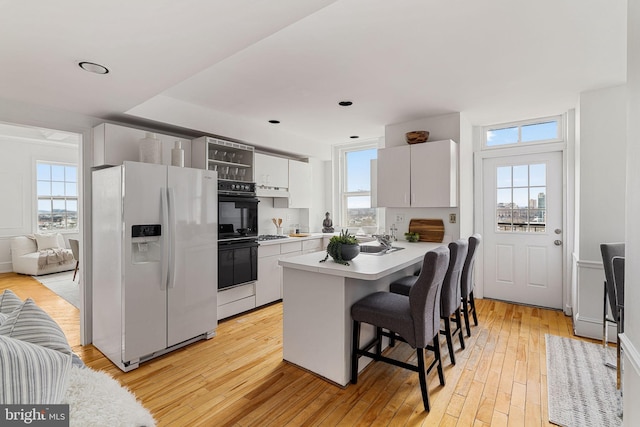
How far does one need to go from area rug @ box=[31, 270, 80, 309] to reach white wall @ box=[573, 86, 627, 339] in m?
6.02

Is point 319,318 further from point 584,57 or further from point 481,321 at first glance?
point 584,57

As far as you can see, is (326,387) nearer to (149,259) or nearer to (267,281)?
(149,259)

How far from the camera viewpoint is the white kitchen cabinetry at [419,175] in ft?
11.8

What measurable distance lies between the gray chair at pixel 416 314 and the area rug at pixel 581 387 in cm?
77

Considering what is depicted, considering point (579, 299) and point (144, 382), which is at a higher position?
point (579, 299)

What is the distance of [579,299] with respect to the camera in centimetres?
314

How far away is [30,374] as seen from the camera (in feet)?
2.91

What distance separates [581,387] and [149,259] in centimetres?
354

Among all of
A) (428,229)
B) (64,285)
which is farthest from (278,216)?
(64,285)

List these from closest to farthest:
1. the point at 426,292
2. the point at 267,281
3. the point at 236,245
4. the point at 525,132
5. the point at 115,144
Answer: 1. the point at 426,292
2. the point at 115,144
3. the point at 236,245
4. the point at 525,132
5. the point at 267,281

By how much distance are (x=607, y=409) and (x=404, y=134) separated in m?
3.25

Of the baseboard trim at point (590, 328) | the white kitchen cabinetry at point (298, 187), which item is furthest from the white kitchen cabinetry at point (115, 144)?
the baseboard trim at point (590, 328)

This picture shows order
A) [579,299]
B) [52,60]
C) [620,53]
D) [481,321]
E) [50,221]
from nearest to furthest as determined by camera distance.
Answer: [52,60] < [620,53] < [579,299] < [481,321] < [50,221]

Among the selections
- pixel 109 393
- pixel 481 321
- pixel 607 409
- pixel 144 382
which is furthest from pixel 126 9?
pixel 481 321
